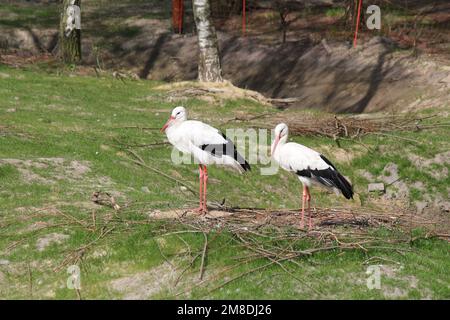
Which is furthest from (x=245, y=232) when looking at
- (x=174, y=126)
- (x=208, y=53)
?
(x=208, y=53)

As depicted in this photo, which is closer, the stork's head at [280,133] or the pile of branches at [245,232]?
the pile of branches at [245,232]

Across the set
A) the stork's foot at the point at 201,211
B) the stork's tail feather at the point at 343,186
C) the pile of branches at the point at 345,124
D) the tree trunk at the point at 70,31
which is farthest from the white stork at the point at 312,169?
the tree trunk at the point at 70,31

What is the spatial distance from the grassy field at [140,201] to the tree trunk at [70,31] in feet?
12.2

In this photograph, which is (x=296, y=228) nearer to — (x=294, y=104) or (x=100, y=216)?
(x=100, y=216)

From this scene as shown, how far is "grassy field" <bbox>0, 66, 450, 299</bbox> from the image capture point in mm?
10117

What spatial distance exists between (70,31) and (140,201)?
575 inches

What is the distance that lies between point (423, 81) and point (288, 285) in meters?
14.7

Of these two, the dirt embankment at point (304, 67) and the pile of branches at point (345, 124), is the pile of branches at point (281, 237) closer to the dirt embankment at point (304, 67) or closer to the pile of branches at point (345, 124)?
the pile of branches at point (345, 124)

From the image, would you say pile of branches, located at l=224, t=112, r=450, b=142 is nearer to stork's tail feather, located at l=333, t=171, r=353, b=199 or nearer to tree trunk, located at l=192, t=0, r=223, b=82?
tree trunk, located at l=192, t=0, r=223, b=82

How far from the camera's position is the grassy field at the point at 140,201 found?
33.2ft

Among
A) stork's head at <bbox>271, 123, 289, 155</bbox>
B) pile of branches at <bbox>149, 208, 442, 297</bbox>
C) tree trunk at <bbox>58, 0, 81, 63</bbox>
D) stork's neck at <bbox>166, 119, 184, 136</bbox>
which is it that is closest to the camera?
pile of branches at <bbox>149, 208, 442, 297</bbox>

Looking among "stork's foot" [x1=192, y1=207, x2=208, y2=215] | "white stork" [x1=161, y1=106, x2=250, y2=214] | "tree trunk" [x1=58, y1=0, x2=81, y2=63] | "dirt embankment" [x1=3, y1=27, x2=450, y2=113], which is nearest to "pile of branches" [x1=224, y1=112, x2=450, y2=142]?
"dirt embankment" [x1=3, y1=27, x2=450, y2=113]

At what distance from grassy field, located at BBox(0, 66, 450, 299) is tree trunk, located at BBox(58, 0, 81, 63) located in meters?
3.71
